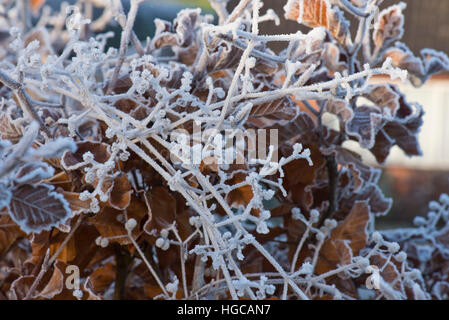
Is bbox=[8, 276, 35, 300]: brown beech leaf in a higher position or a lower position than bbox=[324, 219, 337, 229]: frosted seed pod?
lower

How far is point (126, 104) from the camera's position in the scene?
507 mm

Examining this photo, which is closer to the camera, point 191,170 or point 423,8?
point 191,170

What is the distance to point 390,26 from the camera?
1.88 feet

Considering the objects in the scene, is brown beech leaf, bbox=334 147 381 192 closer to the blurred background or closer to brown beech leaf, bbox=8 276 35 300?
brown beech leaf, bbox=8 276 35 300

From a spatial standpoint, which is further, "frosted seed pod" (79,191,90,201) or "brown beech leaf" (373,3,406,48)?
"brown beech leaf" (373,3,406,48)

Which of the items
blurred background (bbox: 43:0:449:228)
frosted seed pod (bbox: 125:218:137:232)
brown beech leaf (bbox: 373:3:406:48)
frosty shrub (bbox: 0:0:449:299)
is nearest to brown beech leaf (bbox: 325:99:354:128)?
frosty shrub (bbox: 0:0:449:299)

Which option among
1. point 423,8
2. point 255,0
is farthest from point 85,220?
point 423,8

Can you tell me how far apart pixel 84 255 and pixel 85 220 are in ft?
0.14

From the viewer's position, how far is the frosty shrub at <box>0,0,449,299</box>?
401 millimetres

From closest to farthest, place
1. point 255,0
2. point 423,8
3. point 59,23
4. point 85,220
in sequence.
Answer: point 255,0 < point 85,220 < point 59,23 < point 423,8

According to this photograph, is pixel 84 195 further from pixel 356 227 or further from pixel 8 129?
pixel 356 227

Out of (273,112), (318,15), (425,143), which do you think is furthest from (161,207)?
(425,143)

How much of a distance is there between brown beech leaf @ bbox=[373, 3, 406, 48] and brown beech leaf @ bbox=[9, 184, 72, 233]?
371 mm

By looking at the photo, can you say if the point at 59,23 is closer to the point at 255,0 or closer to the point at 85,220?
the point at 85,220
